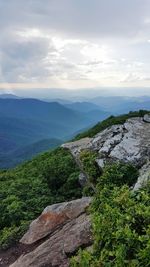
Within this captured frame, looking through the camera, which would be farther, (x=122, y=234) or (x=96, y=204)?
(x=96, y=204)

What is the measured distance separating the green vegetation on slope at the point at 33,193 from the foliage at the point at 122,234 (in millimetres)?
7034

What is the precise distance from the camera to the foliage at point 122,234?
7.61 m

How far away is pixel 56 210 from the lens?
15258 millimetres

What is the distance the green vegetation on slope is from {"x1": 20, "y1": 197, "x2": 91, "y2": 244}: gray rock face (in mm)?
927

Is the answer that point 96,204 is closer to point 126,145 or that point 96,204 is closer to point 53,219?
point 53,219

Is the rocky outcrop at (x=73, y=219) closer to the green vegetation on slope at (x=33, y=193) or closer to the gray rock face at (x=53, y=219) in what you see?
the gray rock face at (x=53, y=219)

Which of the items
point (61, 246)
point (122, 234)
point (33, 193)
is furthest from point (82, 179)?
point (122, 234)

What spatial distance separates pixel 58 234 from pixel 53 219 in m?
1.40

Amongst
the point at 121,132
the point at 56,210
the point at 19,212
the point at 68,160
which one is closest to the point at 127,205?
the point at 56,210

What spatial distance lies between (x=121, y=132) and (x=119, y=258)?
15.9 meters

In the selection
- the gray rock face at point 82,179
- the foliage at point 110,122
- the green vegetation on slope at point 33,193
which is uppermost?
the foliage at point 110,122

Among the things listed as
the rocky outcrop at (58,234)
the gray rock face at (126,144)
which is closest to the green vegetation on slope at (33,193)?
the rocky outcrop at (58,234)

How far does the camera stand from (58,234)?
1358 centimetres

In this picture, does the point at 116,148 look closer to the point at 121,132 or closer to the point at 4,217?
the point at 121,132
